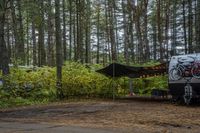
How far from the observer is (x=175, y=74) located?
1981 cm

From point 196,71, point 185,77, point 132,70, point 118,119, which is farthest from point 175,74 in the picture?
point 118,119

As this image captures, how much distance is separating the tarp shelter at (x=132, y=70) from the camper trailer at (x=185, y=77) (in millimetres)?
2371

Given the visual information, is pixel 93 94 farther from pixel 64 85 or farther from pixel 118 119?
pixel 118 119

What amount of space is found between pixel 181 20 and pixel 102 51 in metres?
24.0

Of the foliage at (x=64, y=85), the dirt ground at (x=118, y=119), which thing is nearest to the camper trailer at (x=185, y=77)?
the dirt ground at (x=118, y=119)

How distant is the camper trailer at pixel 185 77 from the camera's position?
61.9 ft

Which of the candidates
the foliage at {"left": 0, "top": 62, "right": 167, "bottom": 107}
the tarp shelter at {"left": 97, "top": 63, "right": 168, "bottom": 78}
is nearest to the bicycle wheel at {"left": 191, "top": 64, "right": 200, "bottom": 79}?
the tarp shelter at {"left": 97, "top": 63, "right": 168, "bottom": 78}

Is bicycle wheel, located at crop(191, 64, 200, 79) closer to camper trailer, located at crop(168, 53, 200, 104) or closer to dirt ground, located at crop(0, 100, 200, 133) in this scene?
camper trailer, located at crop(168, 53, 200, 104)

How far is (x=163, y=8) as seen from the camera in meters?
45.9

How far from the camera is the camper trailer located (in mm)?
18875

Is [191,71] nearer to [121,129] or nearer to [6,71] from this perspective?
[121,129]

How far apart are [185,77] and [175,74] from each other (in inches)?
24.7

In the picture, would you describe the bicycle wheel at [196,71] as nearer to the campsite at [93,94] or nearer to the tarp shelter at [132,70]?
the campsite at [93,94]

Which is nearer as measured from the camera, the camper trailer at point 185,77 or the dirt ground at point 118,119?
the dirt ground at point 118,119
